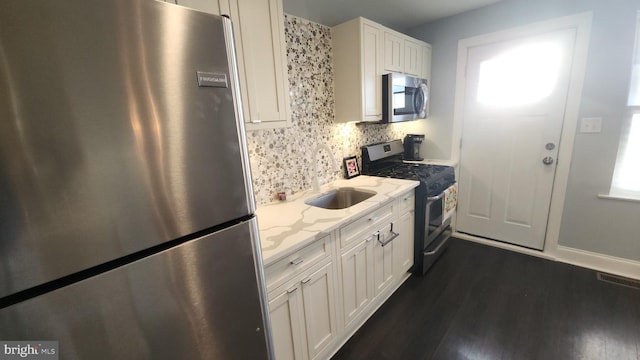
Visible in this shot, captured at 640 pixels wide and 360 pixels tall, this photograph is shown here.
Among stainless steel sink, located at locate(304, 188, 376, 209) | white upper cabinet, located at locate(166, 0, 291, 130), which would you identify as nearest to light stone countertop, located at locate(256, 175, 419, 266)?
stainless steel sink, located at locate(304, 188, 376, 209)

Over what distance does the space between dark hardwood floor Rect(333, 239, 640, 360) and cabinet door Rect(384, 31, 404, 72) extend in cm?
194

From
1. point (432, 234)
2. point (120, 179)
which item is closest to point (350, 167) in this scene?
point (432, 234)

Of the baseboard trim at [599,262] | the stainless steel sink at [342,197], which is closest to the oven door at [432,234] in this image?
the stainless steel sink at [342,197]

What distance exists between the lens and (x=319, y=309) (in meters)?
1.47

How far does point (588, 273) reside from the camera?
2.33 metres

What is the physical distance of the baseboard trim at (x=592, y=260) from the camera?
2.24m

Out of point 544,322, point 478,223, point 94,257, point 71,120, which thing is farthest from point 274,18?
point 478,223

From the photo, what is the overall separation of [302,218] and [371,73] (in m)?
1.37

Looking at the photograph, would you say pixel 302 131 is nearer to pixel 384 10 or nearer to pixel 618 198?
pixel 384 10

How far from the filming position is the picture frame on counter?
244cm

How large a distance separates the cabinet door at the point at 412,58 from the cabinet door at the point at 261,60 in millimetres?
1545

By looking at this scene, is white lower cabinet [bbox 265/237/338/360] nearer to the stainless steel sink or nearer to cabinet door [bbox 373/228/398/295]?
cabinet door [bbox 373/228/398/295]

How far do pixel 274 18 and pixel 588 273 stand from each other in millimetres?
3267

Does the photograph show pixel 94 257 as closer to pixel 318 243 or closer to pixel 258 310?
pixel 258 310
